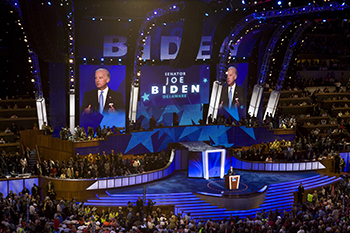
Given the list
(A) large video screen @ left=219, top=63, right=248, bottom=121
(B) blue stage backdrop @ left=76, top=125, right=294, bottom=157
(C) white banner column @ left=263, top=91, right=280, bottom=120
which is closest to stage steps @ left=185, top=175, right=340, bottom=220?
(B) blue stage backdrop @ left=76, top=125, right=294, bottom=157

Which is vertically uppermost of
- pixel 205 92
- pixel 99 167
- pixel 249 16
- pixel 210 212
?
pixel 249 16

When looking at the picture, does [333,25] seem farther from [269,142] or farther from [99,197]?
[99,197]

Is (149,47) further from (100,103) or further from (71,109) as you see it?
(71,109)

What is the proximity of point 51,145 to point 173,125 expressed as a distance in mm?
7421

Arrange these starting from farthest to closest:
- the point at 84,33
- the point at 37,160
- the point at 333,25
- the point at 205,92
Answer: the point at 333,25 → the point at 205,92 → the point at 84,33 → the point at 37,160

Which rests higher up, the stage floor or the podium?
the podium

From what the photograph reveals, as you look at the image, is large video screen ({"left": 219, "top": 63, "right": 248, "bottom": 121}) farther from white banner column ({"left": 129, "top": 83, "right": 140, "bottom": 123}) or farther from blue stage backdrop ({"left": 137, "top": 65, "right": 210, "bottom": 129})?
white banner column ({"left": 129, "top": 83, "right": 140, "bottom": 123})

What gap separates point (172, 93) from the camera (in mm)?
29344

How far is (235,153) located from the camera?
27.0 metres

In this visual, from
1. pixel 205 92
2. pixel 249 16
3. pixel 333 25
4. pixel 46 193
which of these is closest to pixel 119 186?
pixel 46 193

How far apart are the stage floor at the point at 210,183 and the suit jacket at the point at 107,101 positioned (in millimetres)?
5403

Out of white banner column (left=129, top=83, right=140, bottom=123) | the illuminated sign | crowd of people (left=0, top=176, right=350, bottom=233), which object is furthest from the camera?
white banner column (left=129, top=83, right=140, bottom=123)

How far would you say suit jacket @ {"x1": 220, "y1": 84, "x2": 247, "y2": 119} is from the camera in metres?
30.9

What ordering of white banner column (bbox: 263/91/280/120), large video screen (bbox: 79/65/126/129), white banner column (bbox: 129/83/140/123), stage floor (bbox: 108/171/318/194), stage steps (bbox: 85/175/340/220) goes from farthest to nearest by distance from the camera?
white banner column (bbox: 263/91/280/120), white banner column (bbox: 129/83/140/123), large video screen (bbox: 79/65/126/129), stage floor (bbox: 108/171/318/194), stage steps (bbox: 85/175/340/220)
